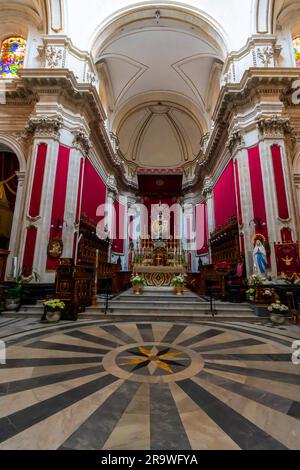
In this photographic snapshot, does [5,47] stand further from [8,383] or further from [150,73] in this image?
[8,383]

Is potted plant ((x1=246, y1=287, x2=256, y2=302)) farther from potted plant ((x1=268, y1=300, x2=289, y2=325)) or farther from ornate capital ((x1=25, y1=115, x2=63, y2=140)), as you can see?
ornate capital ((x1=25, y1=115, x2=63, y2=140))

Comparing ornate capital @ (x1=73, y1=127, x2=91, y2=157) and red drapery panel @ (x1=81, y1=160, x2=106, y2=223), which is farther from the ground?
ornate capital @ (x1=73, y1=127, x2=91, y2=157)

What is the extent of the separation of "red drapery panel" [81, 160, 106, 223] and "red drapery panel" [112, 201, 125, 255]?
2.81 metres

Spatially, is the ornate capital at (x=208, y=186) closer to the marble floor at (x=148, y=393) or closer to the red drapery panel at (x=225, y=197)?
the red drapery panel at (x=225, y=197)

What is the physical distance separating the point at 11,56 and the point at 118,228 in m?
11.2

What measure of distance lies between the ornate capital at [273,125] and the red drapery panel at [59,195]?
8208 millimetres

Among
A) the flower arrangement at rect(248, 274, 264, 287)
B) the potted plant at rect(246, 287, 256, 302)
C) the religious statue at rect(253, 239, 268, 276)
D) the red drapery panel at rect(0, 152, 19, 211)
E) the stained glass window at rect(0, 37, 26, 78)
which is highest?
the stained glass window at rect(0, 37, 26, 78)

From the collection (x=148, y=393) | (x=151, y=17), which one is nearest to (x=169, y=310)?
(x=148, y=393)

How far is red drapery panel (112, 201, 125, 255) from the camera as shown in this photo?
16.1 metres

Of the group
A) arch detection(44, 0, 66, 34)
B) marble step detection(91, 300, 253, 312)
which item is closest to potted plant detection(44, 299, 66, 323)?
marble step detection(91, 300, 253, 312)

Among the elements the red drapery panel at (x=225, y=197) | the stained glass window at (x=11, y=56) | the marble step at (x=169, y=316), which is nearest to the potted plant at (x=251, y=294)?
the marble step at (x=169, y=316)

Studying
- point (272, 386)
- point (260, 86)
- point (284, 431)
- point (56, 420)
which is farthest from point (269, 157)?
point (56, 420)

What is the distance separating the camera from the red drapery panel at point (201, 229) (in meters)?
15.9
